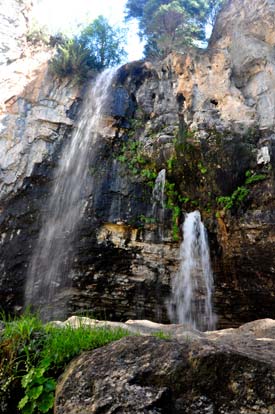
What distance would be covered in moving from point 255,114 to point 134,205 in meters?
4.09

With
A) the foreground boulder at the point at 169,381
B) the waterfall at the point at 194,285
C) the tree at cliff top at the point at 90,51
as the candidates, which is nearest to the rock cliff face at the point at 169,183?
the waterfall at the point at 194,285

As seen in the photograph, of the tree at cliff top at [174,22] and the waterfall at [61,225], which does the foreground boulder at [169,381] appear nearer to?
the waterfall at [61,225]

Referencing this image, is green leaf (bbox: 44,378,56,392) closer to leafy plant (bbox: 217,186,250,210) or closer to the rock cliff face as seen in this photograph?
the rock cliff face

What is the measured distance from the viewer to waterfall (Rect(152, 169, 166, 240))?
9.47 metres

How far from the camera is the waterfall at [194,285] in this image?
9086 millimetres

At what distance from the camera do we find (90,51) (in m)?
13.5

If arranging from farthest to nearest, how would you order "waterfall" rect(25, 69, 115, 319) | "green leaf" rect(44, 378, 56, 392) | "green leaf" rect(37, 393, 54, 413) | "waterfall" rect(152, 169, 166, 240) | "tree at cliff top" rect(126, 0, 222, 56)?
1. "tree at cliff top" rect(126, 0, 222, 56)
2. "waterfall" rect(152, 169, 166, 240)
3. "waterfall" rect(25, 69, 115, 319)
4. "green leaf" rect(44, 378, 56, 392)
5. "green leaf" rect(37, 393, 54, 413)

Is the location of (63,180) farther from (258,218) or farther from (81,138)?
(258,218)

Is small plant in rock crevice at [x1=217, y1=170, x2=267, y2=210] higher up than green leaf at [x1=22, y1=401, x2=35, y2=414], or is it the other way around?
small plant in rock crevice at [x1=217, y1=170, x2=267, y2=210]

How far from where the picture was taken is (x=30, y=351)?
3250 millimetres

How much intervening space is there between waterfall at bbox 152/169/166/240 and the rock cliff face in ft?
0.30

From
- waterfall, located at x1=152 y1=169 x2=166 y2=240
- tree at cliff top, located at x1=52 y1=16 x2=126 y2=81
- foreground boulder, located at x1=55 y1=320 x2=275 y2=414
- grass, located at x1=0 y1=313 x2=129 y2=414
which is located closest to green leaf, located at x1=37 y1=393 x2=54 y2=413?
grass, located at x1=0 y1=313 x2=129 y2=414

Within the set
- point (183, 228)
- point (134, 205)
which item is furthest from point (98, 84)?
point (183, 228)

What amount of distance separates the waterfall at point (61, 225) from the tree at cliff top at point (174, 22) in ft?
20.3
